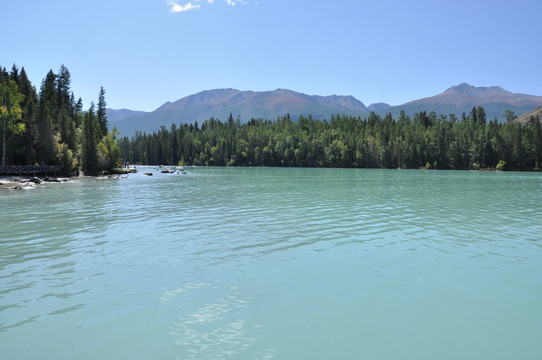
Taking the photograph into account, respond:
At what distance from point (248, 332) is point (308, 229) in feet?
47.5

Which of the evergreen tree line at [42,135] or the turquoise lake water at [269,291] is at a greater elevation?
the evergreen tree line at [42,135]

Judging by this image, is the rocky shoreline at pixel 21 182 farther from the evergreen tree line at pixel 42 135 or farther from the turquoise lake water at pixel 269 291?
the turquoise lake water at pixel 269 291

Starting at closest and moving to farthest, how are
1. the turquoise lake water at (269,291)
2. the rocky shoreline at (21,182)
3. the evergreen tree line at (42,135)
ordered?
the turquoise lake water at (269,291)
the rocky shoreline at (21,182)
the evergreen tree line at (42,135)

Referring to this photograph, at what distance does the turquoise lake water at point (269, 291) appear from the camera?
30.5 feet

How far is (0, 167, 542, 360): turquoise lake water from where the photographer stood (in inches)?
366

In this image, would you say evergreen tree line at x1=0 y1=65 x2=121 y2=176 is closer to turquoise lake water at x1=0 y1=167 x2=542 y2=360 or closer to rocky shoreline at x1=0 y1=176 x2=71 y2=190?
rocky shoreline at x1=0 y1=176 x2=71 y2=190

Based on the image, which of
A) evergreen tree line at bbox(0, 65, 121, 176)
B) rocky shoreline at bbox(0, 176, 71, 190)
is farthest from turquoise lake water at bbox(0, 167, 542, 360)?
evergreen tree line at bbox(0, 65, 121, 176)

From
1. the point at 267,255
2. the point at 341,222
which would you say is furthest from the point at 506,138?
the point at 267,255

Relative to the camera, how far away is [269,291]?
12.8 m

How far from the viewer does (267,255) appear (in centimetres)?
1750

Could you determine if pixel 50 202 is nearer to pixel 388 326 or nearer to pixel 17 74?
pixel 388 326


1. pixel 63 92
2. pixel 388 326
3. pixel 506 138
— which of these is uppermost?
pixel 63 92

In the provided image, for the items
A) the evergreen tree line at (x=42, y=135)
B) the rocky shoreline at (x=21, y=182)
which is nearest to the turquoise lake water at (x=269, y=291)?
the rocky shoreline at (x=21, y=182)

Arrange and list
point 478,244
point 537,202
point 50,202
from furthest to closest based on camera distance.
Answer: point 537,202 < point 50,202 < point 478,244
